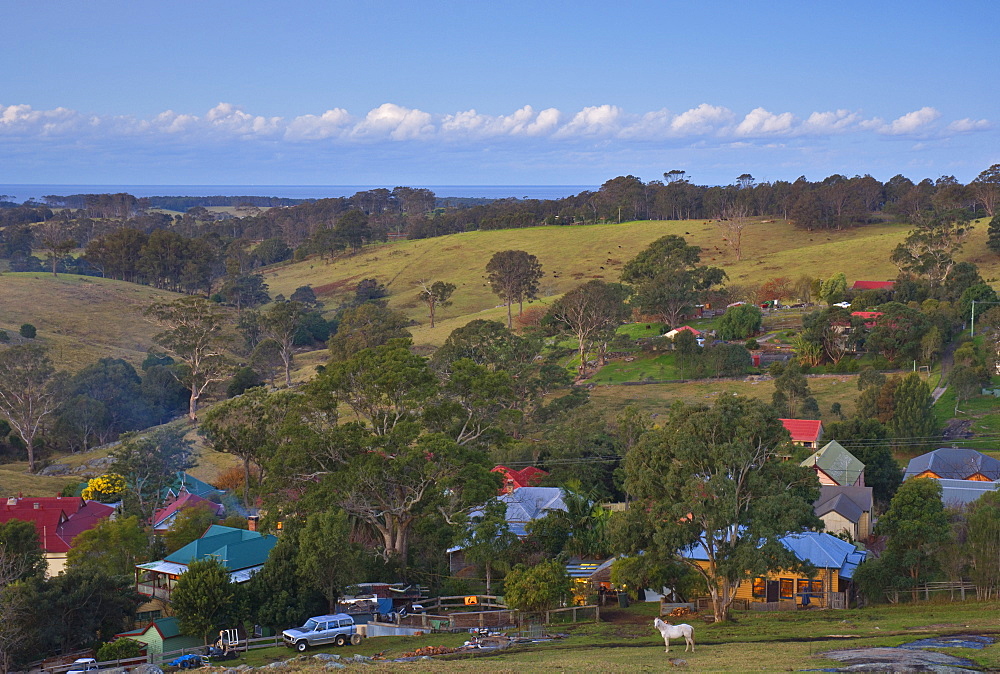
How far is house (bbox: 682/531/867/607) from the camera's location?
29250mm

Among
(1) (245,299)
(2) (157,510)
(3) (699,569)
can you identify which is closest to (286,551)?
(3) (699,569)

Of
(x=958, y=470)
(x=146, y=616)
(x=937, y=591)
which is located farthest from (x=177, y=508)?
(x=958, y=470)

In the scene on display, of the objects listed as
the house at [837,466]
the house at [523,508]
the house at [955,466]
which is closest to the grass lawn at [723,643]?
the house at [523,508]

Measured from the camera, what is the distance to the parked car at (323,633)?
2362 cm

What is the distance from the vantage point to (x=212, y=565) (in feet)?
86.1

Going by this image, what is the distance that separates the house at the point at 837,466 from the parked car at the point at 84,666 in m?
28.6

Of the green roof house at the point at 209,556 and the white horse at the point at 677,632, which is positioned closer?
the white horse at the point at 677,632

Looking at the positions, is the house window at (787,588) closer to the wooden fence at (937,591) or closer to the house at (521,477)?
the wooden fence at (937,591)

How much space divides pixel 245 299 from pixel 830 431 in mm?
74083

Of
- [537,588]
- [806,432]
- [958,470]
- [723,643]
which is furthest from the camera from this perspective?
[806,432]

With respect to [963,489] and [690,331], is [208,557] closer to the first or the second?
[963,489]

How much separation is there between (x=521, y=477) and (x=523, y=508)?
5.76 metres

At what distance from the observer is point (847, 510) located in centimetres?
3641

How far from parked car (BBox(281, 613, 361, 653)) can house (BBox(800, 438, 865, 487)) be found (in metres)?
22.9
